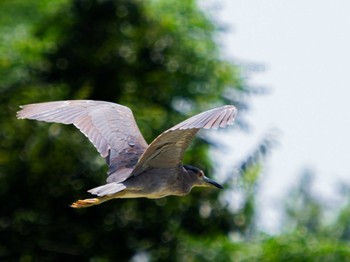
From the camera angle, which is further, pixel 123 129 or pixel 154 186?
pixel 123 129

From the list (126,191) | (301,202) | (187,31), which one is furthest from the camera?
(301,202)

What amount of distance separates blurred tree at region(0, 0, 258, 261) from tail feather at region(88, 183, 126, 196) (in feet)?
18.8

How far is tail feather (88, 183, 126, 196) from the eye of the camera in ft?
31.0

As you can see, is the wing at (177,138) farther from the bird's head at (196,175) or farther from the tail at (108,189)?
the bird's head at (196,175)

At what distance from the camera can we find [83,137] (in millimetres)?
15781

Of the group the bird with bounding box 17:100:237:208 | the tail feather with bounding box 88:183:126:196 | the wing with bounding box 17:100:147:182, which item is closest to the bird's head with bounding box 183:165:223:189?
the bird with bounding box 17:100:237:208

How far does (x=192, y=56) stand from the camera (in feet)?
57.0

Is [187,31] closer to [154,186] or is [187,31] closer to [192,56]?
[192,56]

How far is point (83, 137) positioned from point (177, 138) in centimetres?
615

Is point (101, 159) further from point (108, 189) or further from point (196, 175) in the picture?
point (108, 189)

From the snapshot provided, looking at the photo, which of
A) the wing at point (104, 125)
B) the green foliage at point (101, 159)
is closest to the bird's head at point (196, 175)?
the wing at point (104, 125)

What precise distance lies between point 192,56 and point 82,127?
672cm

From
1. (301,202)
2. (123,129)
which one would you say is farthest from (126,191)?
(301,202)

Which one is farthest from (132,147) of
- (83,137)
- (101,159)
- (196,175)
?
(83,137)
